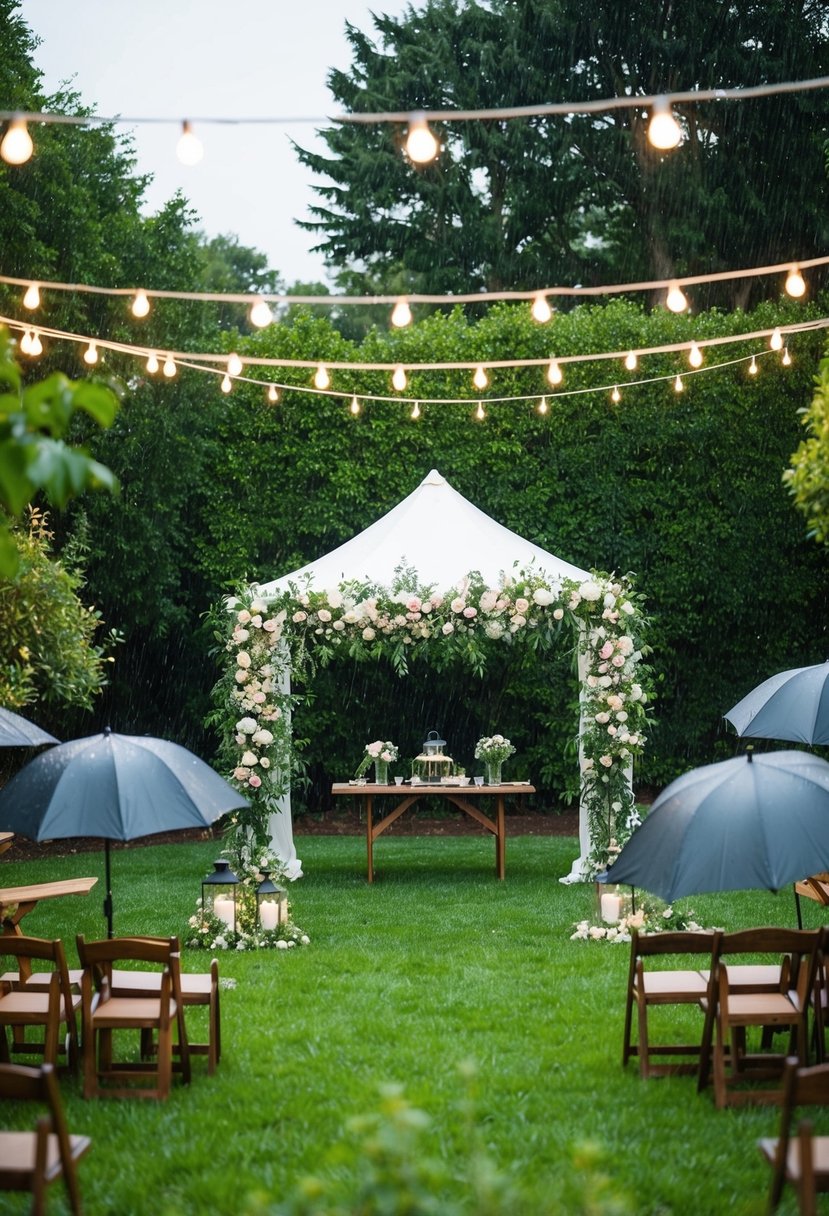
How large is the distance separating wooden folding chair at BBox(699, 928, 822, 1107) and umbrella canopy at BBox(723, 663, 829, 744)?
9.05 feet

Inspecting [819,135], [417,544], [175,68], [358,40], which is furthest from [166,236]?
[175,68]

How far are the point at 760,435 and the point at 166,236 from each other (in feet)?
22.2

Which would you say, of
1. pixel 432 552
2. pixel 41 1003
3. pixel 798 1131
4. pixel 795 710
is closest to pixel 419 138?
pixel 798 1131

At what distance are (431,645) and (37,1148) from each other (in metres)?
7.75

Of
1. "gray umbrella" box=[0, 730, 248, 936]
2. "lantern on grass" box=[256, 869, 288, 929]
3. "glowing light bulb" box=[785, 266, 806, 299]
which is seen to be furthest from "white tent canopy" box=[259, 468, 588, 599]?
"gray umbrella" box=[0, 730, 248, 936]

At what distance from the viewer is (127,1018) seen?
5238mm

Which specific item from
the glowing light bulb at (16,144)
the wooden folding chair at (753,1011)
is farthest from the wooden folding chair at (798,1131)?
the glowing light bulb at (16,144)

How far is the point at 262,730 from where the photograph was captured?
31.6 feet

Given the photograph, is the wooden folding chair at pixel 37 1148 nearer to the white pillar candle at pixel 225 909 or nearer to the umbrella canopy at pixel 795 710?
the white pillar candle at pixel 225 909

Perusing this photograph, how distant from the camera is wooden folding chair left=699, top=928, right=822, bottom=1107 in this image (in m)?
5.00

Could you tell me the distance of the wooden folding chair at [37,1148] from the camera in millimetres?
3041

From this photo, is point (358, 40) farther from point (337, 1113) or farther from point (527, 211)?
point (337, 1113)

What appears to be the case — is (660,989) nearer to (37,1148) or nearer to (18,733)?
(37,1148)

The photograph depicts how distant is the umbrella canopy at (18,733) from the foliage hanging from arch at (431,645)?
87.9 inches
